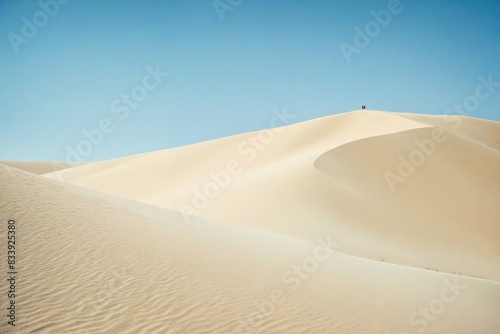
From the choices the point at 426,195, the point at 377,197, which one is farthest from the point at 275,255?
the point at 426,195

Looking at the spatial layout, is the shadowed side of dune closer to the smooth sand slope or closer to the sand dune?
the smooth sand slope

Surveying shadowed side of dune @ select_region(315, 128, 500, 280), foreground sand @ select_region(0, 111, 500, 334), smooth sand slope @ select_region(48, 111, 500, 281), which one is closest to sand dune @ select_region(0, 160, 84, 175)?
smooth sand slope @ select_region(48, 111, 500, 281)

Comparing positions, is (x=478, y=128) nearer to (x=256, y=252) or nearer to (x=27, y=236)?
(x=256, y=252)

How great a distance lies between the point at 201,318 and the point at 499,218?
59.9 ft

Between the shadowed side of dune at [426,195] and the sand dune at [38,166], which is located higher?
the sand dune at [38,166]

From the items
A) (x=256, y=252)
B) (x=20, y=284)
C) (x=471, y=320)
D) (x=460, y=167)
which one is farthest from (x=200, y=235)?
(x=460, y=167)

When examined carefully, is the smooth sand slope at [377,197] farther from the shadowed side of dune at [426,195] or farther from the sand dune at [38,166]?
the sand dune at [38,166]

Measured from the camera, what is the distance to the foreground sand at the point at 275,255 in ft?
15.2

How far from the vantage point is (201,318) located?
455cm

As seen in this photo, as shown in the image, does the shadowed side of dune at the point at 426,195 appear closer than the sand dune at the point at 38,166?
Yes

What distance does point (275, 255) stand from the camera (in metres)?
7.95

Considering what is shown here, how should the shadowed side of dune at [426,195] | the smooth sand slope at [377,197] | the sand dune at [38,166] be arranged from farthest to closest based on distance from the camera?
1. the sand dune at [38,166]
2. the shadowed side of dune at [426,195]
3. the smooth sand slope at [377,197]

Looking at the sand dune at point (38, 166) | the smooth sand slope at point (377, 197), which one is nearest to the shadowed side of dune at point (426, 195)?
the smooth sand slope at point (377, 197)

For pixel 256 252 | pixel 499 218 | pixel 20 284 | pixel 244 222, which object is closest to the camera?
pixel 20 284
